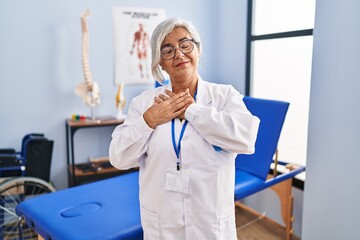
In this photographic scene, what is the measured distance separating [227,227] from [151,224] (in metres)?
0.28

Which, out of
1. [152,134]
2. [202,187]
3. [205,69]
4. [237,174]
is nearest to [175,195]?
[202,187]

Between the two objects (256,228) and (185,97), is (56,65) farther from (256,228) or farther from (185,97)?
(256,228)

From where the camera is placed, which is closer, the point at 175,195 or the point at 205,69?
the point at 175,195

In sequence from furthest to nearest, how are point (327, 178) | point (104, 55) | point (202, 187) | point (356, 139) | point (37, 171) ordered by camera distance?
1. point (104, 55)
2. point (37, 171)
3. point (327, 178)
4. point (356, 139)
5. point (202, 187)

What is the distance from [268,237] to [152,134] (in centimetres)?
179

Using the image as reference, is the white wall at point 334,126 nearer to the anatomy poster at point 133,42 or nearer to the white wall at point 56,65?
the white wall at point 56,65

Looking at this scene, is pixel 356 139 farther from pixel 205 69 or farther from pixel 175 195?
pixel 205 69

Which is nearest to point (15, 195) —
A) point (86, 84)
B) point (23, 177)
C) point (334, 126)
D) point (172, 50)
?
point (23, 177)

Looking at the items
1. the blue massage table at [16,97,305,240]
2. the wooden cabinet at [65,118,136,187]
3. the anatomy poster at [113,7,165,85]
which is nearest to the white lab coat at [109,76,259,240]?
the blue massage table at [16,97,305,240]

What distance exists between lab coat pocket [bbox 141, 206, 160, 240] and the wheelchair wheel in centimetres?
139

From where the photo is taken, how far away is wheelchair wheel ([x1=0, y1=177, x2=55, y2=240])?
226cm

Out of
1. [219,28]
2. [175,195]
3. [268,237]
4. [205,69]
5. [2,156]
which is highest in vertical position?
[219,28]

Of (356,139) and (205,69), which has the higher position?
(205,69)

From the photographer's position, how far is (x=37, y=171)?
2486mm
